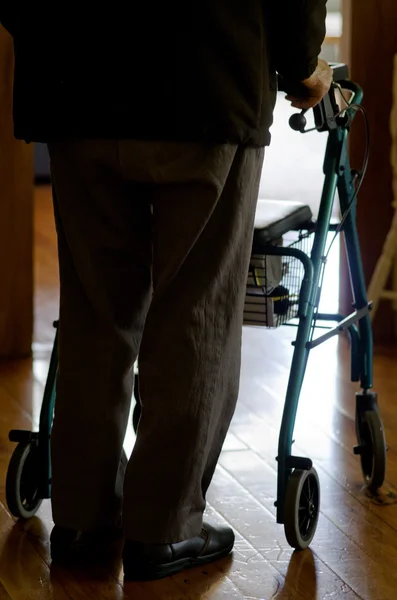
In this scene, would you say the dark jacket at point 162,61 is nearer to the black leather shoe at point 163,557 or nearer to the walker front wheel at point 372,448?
the black leather shoe at point 163,557

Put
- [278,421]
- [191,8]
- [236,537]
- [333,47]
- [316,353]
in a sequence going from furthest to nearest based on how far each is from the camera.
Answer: [333,47]
[316,353]
[278,421]
[236,537]
[191,8]

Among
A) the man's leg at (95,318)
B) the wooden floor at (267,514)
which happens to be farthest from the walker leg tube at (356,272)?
the man's leg at (95,318)

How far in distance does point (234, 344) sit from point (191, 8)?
0.55 m

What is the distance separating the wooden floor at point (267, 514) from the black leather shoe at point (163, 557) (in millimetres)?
18

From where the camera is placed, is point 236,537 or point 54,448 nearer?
point 54,448

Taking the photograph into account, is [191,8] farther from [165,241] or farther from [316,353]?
[316,353]

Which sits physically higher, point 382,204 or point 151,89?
point 151,89

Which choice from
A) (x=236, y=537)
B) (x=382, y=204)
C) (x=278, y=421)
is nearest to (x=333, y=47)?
(x=382, y=204)

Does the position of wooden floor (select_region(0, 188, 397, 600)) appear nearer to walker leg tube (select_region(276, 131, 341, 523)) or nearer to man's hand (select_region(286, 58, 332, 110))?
walker leg tube (select_region(276, 131, 341, 523))

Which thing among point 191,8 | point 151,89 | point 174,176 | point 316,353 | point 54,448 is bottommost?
point 316,353

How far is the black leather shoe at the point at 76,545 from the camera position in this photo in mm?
1847

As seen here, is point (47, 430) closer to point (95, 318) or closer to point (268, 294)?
point (95, 318)

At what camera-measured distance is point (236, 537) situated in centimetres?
198

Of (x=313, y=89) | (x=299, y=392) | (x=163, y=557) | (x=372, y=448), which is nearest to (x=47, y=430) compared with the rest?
(x=163, y=557)
